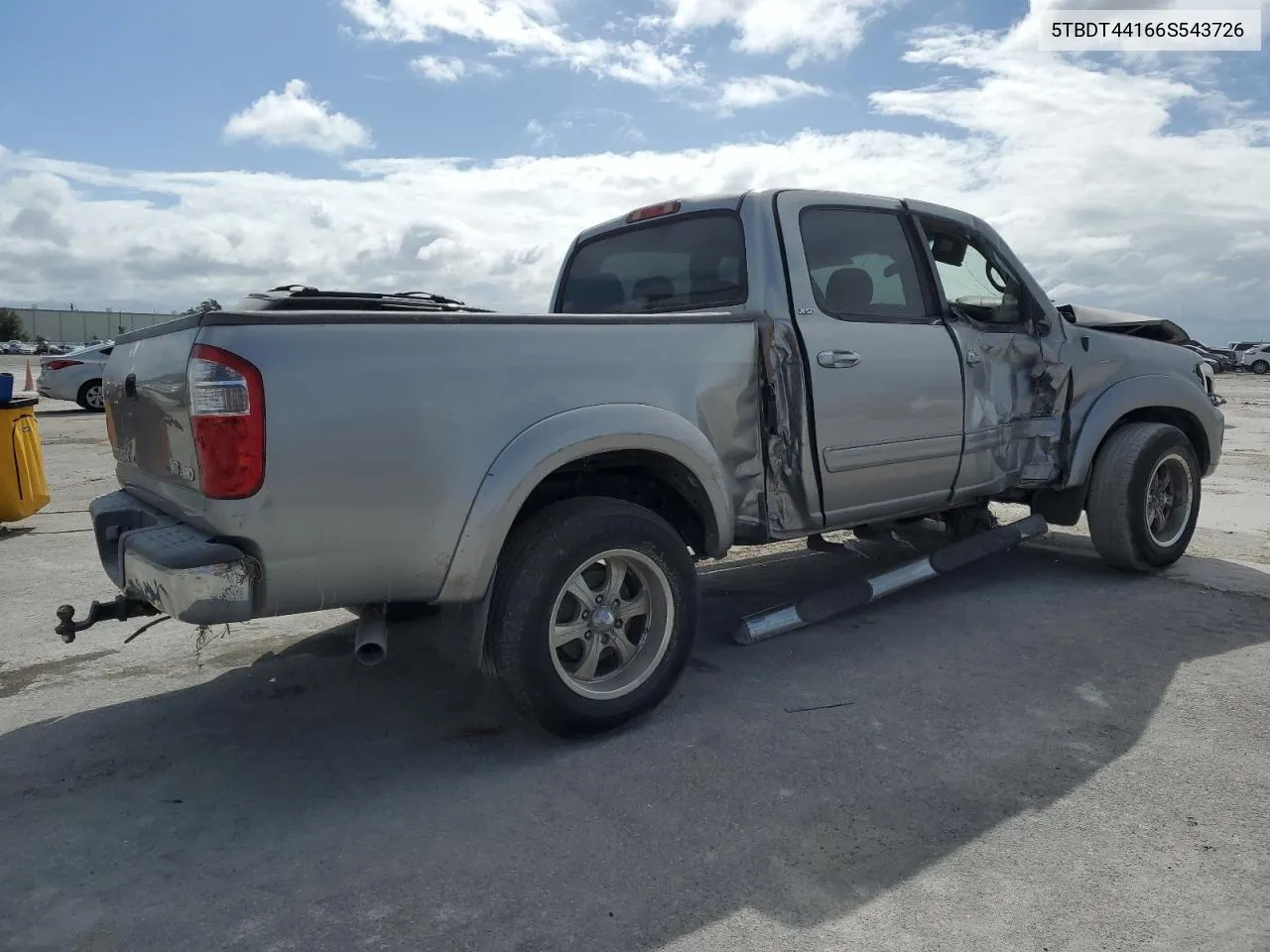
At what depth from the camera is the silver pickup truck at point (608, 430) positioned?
2.93m

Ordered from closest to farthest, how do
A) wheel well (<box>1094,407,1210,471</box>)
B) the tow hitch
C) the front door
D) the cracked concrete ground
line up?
the cracked concrete ground < the tow hitch < the front door < wheel well (<box>1094,407,1210,471</box>)

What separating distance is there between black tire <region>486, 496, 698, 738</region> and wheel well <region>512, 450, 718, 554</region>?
157mm

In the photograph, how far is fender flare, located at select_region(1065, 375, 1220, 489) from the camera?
17.7ft

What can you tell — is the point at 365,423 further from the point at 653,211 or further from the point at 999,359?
the point at 999,359

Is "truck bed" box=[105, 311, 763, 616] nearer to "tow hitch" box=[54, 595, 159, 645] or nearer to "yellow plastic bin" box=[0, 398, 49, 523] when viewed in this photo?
"tow hitch" box=[54, 595, 159, 645]

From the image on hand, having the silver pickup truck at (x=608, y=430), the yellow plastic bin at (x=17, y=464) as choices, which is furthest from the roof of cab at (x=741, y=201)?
the yellow plastic bin at (x=17, y=464)

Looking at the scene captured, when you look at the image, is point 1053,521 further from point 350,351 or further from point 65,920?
point 65,920

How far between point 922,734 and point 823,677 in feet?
2.15

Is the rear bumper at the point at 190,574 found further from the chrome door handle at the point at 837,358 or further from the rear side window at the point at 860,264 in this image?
the rear side window at the point at 860,264

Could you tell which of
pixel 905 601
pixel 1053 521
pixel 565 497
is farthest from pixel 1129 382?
pixel 565 497

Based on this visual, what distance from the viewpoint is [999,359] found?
510 cm

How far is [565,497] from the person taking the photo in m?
3.77

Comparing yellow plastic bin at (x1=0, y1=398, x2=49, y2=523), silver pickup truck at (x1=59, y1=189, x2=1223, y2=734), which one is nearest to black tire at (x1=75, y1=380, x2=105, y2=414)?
yellow plastic bin at (x1=0, y1=398, x2=49, y2=523)

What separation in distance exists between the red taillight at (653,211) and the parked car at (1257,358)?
49776mm
